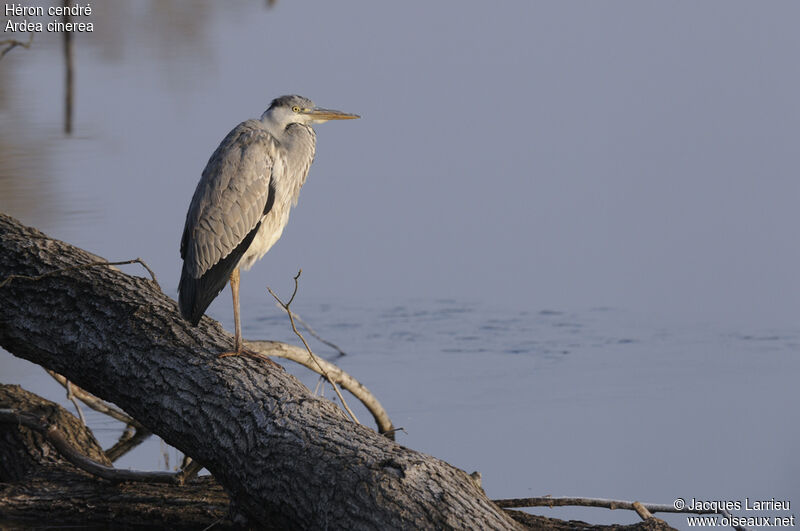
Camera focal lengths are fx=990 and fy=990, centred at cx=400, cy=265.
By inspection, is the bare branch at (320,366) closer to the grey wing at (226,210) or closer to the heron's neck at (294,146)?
the grey wing at (226,210)

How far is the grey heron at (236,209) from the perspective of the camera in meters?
4.54

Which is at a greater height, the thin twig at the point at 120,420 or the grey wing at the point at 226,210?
the grey wing at the point at 226,210

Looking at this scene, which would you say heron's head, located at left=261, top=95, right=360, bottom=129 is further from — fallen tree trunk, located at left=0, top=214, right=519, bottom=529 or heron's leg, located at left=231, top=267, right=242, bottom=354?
fallen tree trunk, located at left=0, top=214, right=519, bottom=529

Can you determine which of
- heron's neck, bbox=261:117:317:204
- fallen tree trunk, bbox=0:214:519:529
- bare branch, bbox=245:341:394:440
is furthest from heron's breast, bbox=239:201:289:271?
fallen tree trunk, bbox=0:214:519:529

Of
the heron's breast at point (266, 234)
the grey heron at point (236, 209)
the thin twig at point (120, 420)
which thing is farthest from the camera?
the thin twig at point (120, 420)

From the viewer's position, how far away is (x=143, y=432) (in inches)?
223

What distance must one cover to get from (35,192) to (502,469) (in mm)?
7392

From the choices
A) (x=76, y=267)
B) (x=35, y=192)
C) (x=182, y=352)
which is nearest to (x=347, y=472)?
(x=182, y=352)

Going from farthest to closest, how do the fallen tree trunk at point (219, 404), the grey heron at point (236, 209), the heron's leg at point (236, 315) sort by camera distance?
1. the grey heron at point (236, 209)
2. the heron's leg at point (236, 315)
3. the fallen tree trunk at point (219, 404)

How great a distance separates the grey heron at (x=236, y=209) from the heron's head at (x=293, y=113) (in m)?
0.11

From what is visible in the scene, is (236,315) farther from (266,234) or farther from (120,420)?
(120,420)

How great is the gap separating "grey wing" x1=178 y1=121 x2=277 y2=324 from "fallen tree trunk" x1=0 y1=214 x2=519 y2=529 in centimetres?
23

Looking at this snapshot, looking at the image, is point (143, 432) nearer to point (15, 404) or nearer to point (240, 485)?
point (15, 404)

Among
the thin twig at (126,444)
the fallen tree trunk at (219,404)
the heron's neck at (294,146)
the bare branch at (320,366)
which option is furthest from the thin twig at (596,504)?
the thin twig at (126,444)
